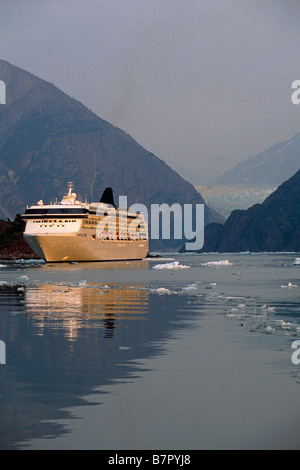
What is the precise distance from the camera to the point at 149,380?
58.4ft

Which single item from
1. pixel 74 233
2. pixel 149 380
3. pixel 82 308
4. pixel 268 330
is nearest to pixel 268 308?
pixel 82 308

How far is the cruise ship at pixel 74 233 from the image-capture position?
145 metres

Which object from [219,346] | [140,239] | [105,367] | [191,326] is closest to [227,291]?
[191,326]

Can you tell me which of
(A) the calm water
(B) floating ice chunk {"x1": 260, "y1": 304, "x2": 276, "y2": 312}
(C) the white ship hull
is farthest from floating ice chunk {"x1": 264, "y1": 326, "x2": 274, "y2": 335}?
(C) the white ship hull

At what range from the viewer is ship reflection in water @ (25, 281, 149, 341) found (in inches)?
1155

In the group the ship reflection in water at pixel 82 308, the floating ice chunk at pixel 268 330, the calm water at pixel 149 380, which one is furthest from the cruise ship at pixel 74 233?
the floating ice chunk at pixel 268 330

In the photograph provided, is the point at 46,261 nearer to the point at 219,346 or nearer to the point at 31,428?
the point at 219,346

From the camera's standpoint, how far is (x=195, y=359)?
2123cm

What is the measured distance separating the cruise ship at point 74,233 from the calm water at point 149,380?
4347 inches

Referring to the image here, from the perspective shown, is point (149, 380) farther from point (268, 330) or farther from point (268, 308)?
point (268, 308)

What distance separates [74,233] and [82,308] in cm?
10876

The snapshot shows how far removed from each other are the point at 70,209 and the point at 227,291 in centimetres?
10304

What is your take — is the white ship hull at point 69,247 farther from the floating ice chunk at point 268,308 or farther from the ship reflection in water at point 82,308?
the floating ice chunk at point 268,308

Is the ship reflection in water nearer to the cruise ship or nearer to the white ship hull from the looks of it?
the white ship hull
